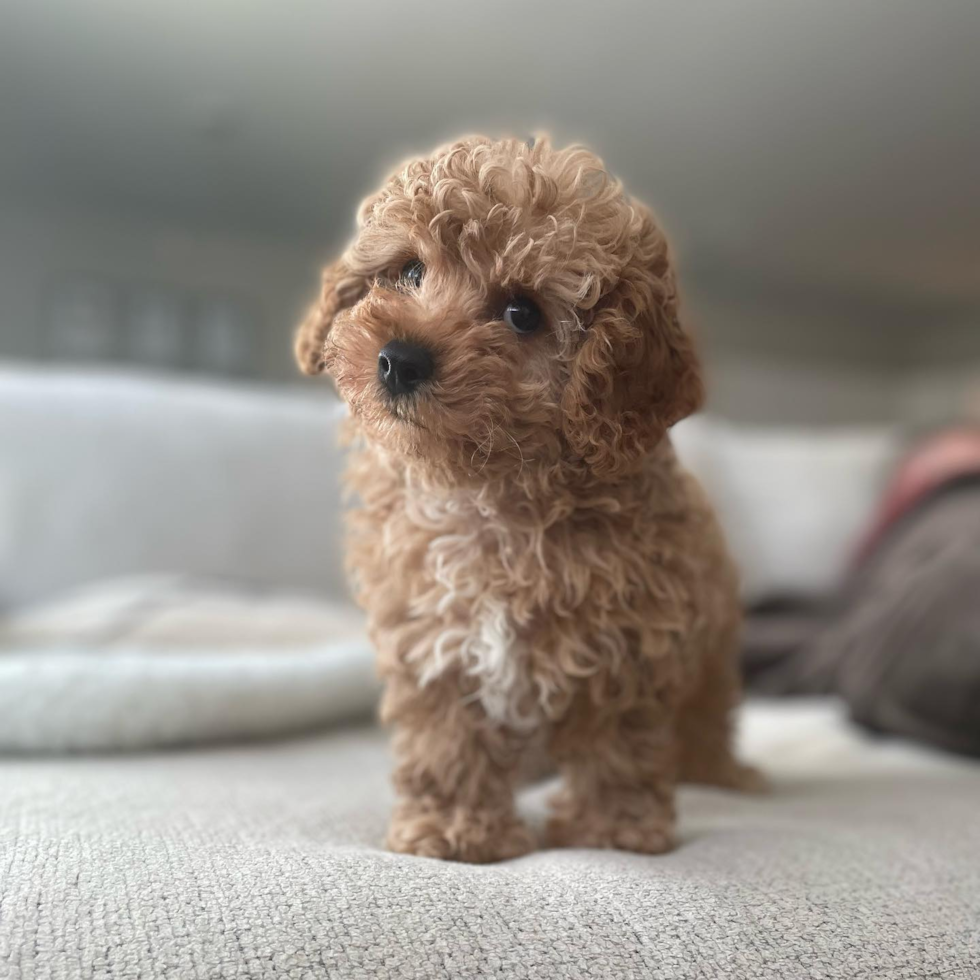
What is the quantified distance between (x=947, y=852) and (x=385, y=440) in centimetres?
71

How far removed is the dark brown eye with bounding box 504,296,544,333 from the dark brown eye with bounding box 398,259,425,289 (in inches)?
3.4

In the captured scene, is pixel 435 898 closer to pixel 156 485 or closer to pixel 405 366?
pixel 405 366

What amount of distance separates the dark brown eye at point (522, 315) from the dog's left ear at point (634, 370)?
5 cm

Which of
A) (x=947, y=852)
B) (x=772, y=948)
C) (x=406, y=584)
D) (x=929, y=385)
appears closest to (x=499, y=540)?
(x=406, y=584)

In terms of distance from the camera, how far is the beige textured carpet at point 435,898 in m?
0.65

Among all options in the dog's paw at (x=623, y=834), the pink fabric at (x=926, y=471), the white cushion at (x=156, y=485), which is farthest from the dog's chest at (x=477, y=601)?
the pink fabric at (x=926, y=471)

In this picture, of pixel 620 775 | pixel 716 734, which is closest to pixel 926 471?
pixel 716 734

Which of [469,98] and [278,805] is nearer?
[278,805]

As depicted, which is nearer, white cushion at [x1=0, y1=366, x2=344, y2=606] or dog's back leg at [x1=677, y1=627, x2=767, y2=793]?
dog's back leg at [x1=677, y1=627, x2=767, y2=793]

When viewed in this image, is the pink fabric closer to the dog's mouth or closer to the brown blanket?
the brown blanket

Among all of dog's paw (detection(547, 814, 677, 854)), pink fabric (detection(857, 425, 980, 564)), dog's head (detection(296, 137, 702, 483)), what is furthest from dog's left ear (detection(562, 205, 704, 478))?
pink fabric (detection(857, 425, 980, 564))

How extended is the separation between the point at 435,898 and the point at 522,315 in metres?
0.48

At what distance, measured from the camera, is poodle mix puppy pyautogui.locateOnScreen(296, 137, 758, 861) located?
765mm

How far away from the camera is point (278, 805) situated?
1.03 meters
